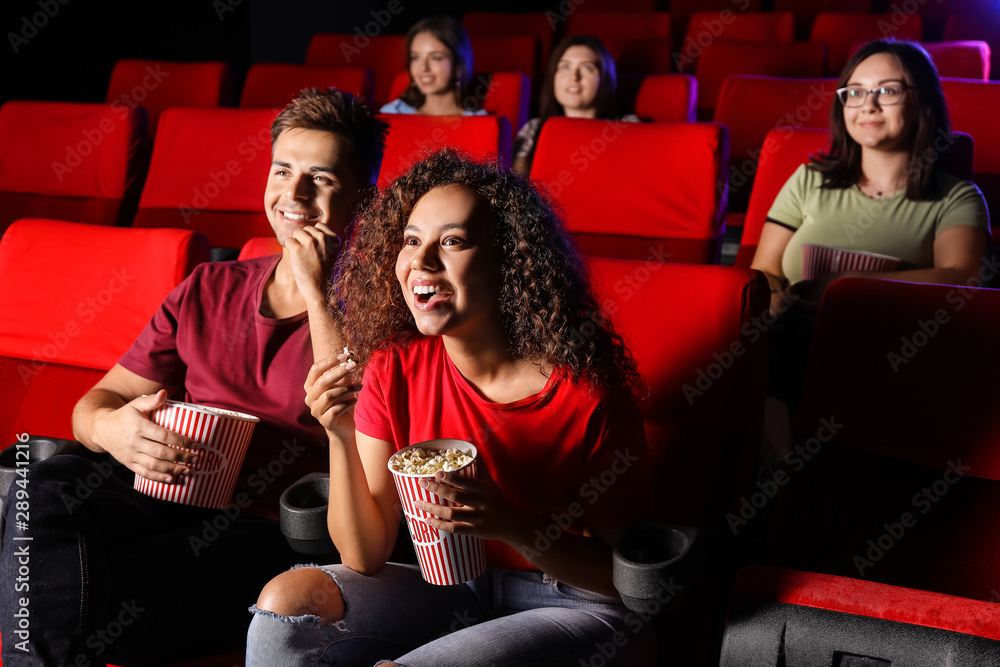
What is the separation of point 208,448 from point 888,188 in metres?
1.47

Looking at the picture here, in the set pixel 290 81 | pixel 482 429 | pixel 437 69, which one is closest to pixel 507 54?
pixel 437 69

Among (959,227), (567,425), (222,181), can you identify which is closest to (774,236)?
(959,227)

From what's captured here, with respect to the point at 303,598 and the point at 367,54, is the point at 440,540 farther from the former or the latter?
the point at 367,54

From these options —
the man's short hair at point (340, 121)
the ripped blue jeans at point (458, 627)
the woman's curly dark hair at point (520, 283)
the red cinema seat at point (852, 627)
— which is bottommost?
the ripped blue jeans at point (458, 627)

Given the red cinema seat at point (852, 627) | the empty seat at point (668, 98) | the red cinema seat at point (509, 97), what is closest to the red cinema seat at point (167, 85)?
the red cinema seat at point (509, 97)

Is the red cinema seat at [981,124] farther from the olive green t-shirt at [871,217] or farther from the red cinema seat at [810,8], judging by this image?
the red cinema seat at [810,8]

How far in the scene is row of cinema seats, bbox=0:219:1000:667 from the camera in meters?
0.73

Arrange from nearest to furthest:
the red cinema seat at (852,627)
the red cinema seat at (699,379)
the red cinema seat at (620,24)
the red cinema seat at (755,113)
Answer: the red cinema seat at (852,627) → the red cinema seat at (699,379) → the red cinema seat at (755,113) → the red cinema seat at (620,24)

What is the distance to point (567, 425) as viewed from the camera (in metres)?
0.95

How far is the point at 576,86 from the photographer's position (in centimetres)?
→ 267

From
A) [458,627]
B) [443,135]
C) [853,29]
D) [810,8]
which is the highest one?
[810,8]

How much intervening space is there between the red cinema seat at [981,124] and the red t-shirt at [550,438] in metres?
1.70

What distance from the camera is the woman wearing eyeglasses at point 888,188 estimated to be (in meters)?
1.68

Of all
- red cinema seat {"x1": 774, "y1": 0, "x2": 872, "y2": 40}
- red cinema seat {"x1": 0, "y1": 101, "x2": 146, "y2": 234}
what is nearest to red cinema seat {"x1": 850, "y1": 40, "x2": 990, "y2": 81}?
red cinema seat {"x1": 774, "y1": 0, "x2": 872, "y2": 40}
